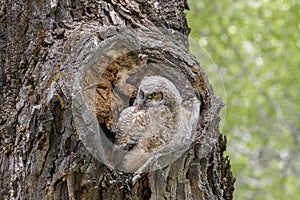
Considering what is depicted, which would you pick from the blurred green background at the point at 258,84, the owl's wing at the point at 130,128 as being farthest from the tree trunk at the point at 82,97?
the blurred green background at the point at 258,84

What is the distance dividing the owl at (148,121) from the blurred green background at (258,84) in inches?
166

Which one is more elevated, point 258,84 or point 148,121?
point 258,84

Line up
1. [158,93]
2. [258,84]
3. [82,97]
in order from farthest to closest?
[258,84] → [158,93] → [82,97]

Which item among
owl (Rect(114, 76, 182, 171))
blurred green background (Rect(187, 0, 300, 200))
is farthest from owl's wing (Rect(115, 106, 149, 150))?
blurred green background (Rect(187, 0, 300, 200))

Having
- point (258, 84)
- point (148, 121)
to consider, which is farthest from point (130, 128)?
point (258, 84)

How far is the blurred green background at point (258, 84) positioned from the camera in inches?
232

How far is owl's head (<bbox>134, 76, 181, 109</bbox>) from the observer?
1478 millimetres

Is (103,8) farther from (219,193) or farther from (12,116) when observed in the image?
(219,193)

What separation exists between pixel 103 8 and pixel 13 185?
54 centimetres

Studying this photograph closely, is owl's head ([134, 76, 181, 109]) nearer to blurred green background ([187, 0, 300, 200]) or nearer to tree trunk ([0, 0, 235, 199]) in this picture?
tree trunk ([0, 0, 235, 199])

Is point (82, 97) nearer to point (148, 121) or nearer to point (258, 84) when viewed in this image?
point (148, 121)

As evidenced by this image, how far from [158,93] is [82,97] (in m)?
0.23

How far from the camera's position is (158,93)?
150cm

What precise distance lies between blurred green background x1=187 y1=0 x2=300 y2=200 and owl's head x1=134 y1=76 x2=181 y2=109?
4.21 meters
